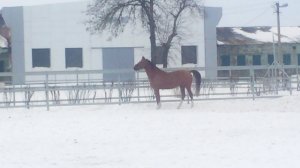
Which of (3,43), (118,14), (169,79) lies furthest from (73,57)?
(169,79)

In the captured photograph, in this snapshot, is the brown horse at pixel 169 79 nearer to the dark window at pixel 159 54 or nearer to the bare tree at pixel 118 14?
the bare tree at pixel 118 14

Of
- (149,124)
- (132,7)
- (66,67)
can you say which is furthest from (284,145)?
(66,67)

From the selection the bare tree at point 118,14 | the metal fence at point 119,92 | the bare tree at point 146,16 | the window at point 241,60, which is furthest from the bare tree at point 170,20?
the metal fence at point 119,92

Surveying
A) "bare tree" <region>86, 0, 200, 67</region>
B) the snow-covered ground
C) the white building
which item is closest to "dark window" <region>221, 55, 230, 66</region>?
the white building

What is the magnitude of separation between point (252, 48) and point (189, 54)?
347 inches

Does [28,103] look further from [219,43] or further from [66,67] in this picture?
[219,43]

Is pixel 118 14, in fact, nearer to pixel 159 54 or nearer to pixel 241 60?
pixel 159 54

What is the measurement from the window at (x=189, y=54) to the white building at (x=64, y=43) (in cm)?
97

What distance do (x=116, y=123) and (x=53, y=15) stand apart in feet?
119

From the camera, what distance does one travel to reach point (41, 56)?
168ft

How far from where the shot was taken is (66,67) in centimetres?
5116

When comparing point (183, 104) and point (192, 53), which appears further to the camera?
point (192, 53)

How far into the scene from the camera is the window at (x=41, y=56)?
51.1 m

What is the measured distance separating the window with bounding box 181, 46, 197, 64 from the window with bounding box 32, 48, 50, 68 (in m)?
10.7
